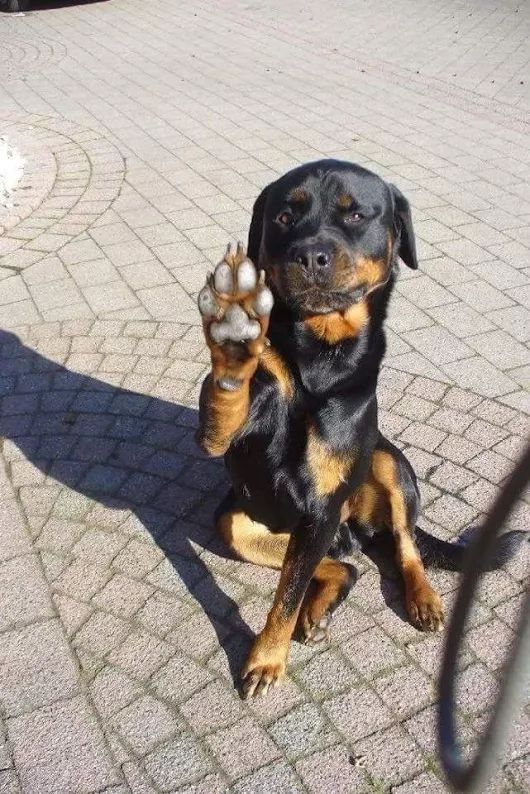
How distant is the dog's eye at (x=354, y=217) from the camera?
266 cm

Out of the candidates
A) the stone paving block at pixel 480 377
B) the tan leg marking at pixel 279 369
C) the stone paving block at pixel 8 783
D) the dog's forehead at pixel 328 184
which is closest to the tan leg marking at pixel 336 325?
the tan leg marking at pixel 279 369

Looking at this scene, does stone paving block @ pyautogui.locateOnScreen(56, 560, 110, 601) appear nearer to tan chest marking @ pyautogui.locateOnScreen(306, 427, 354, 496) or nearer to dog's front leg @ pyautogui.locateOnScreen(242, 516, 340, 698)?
dog's front leg @ pyautogui.locateOnScreen(242, 516, 340, 698)

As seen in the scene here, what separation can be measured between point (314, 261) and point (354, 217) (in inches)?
12.8

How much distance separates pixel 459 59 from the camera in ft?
35.9

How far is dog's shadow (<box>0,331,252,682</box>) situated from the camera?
3191mm

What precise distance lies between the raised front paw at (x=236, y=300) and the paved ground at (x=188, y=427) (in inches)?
51.8

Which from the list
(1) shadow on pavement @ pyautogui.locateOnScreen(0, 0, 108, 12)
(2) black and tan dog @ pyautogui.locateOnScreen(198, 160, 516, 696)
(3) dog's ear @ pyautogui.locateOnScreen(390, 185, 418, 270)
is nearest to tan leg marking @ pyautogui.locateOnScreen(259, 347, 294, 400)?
(2) black and tan dog @ pyautogui.locateOnScreen(198, 160, 516, 696)

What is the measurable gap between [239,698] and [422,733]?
614 millimetres

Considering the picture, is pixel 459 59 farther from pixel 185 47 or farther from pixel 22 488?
pixel 22 488

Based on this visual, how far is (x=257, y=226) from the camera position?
294 cm

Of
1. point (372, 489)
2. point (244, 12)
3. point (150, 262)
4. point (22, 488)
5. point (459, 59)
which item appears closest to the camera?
point (372, 489)

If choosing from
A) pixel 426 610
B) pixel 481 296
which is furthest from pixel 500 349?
pixel 426 610

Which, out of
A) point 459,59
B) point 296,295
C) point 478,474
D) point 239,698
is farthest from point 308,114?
point 239,698

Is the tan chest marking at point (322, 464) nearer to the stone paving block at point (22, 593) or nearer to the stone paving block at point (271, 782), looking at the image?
the stone paving block at point (271, 782)
